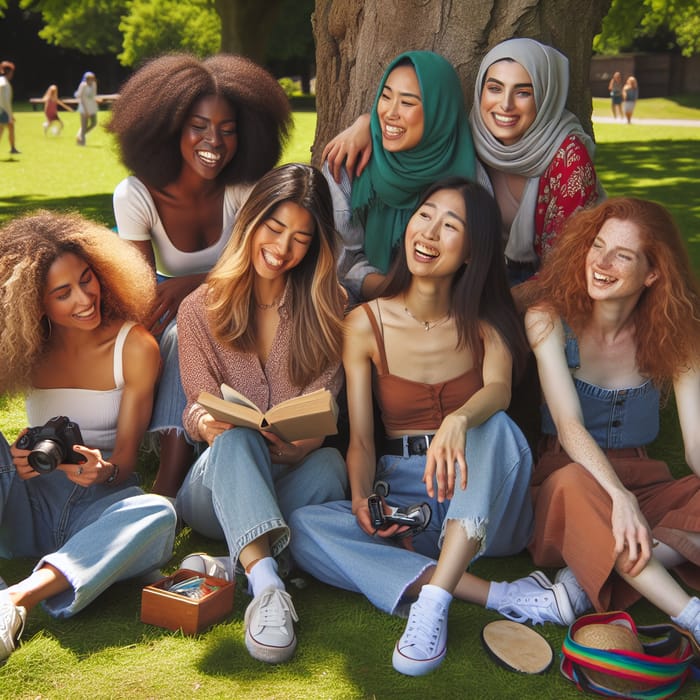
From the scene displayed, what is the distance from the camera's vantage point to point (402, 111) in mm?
4188

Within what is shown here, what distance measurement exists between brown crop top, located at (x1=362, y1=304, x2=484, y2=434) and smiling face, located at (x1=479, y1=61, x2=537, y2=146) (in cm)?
110

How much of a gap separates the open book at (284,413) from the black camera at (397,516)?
11.9 inches

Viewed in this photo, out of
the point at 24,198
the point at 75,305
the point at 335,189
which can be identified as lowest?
the point at 24,198

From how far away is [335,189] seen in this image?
4.48m

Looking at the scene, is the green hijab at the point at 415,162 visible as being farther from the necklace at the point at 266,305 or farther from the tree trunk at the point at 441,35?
the necklace at the point at 266,305

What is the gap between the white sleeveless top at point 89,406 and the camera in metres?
3.66

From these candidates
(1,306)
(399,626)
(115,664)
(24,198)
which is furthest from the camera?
(24,198)

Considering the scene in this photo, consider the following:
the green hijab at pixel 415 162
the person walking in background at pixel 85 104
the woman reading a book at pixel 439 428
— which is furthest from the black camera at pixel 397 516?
the person walking in background at pixel 85 104

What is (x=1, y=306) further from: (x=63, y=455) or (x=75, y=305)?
(x=63, y=455)

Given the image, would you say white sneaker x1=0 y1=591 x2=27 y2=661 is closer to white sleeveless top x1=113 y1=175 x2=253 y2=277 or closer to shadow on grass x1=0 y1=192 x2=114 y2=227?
white sleeveless top x1=113 y1=175 x2=253 y2=277

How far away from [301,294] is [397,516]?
3.09ft

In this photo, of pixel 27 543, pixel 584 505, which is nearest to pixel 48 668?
pixel 27 543

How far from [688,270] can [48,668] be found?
2577 millimetres

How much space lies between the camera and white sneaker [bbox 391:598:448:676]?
116 inches
